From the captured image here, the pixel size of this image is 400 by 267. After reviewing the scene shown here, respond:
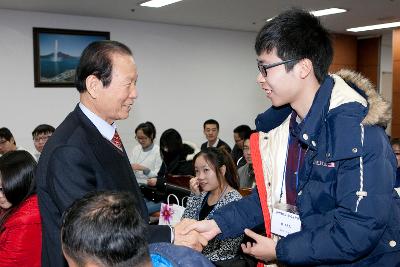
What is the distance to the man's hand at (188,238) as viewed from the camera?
1.70 metres

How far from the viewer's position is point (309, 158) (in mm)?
1411

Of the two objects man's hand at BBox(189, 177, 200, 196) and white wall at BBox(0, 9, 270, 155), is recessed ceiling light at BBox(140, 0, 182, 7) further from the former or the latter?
man's hand at BBox(189, 177, 200, 196)

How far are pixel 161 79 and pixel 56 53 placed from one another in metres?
1.96

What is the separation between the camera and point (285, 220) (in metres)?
1.57

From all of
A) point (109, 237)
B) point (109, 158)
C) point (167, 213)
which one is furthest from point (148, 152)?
point (109, 237)

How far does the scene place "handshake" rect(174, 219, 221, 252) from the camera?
1.72 m

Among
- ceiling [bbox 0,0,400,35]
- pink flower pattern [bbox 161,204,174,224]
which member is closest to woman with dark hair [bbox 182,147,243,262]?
pink flower pattern [bbox 161,204,174,224]

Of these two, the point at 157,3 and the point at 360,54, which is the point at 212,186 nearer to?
the point at 157,3

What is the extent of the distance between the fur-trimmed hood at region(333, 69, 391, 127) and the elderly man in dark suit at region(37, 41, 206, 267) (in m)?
0.77

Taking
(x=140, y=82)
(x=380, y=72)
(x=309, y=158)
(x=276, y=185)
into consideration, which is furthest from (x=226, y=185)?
(x=380, y=72)

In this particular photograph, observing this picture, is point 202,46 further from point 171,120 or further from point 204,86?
point 171,120

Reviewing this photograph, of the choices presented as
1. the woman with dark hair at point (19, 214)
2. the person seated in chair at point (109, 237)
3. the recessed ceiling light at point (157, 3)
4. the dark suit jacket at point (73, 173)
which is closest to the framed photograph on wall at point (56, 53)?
the recessed ceiling light at point (157, 3)

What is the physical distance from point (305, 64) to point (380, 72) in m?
10.3

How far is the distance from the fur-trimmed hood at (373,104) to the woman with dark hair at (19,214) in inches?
62.2
